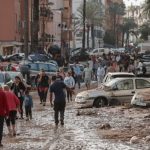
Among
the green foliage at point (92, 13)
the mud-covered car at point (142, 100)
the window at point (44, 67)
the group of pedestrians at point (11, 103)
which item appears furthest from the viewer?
the green foliage at point (92, 13)

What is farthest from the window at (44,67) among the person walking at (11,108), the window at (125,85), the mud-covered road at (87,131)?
the person walking at (11,108)

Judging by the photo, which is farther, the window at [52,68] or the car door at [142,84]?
the window at [52,68]

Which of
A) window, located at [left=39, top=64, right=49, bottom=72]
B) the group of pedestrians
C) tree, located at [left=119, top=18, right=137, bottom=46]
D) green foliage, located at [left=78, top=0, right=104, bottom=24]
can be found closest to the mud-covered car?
the group of pedestrians

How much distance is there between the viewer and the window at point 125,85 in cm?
2731

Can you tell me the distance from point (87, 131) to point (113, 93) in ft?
29.5

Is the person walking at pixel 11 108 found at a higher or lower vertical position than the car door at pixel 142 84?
higher

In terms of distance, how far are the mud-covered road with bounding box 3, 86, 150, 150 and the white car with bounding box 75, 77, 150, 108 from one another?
4.97 ft

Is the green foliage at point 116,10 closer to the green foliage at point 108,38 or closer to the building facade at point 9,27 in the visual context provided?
the green foliage at point 108,38

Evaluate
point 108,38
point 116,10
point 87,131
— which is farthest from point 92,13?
point 87,131

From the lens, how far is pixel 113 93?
2698 cm

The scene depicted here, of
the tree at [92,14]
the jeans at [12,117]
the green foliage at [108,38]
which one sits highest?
the tree at [92,14]

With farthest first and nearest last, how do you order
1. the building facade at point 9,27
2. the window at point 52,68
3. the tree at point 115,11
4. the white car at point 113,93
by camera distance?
the tree at point 115,11
the building facade at point 9,27
the window at point 52,68
the white car at point 113,93

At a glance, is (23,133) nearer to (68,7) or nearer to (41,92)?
(41,92)

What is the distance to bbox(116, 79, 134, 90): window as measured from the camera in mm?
27312
